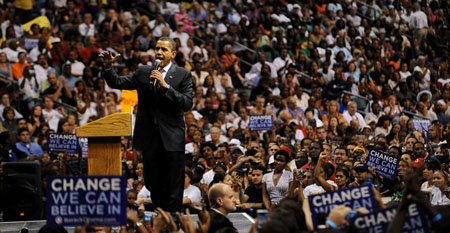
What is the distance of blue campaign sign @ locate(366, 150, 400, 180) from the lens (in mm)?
9445

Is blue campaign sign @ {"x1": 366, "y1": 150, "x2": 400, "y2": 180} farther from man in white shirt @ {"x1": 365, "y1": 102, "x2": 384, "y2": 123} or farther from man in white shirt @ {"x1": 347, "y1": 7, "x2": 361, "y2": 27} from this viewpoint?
man in white shirt @ {"x1": 347, "y1": 7, "x2": 361, "y2": 27}

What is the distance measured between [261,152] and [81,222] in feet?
22.0

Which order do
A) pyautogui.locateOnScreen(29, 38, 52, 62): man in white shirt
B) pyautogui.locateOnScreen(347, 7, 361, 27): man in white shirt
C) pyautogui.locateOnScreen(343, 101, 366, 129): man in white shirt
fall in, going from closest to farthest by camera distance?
pyautogui.locateOnScreen(29, 38, 52, 62): man in white shirt, pyautogui.locateOnScreen(343, 101, 366, 129): man in white shirt, pyautogui.locateOnScreen(347, 7, 361, 27): man in white shirt

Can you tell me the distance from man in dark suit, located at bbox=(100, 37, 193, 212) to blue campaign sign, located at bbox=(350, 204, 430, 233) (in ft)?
6.02

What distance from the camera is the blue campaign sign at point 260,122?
13.9 metres

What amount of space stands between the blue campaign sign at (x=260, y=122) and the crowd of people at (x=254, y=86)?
350 mm

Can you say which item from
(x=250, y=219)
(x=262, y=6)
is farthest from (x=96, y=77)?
(x=250, y=219)

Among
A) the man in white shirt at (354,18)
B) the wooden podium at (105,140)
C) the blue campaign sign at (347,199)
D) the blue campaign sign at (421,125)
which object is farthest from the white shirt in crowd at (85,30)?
the blue campaign sign at (347,199)

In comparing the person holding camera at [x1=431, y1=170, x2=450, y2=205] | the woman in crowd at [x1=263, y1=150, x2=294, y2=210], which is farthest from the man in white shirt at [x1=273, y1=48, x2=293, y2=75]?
the person holding camera at [x1=431, y1=170, x2=450, y2=205]

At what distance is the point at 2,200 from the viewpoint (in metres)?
9.77

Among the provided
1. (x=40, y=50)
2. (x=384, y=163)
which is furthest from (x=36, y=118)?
(x=384, y=163)

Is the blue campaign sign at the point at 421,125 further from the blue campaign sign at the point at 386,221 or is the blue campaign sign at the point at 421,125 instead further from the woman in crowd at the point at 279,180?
the blue campaign sign at the point at 386,221

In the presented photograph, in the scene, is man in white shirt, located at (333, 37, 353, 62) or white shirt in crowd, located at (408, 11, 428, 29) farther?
white shirt in crowd, located at (408, 11, 428, 29)

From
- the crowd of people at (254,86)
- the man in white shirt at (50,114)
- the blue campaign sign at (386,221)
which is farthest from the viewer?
the man in white shirt at (50,114)
